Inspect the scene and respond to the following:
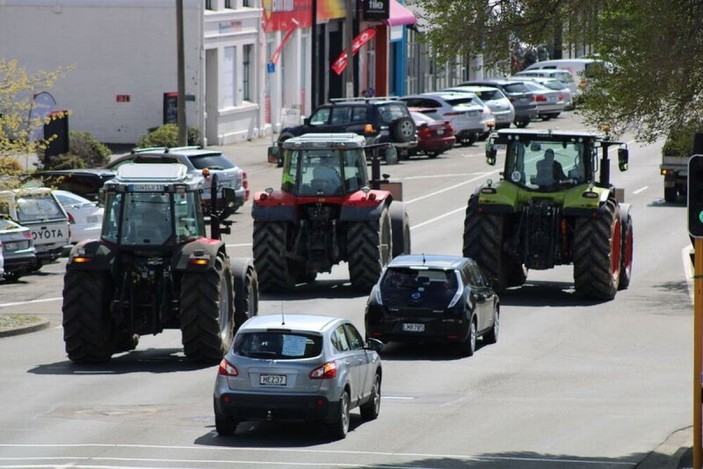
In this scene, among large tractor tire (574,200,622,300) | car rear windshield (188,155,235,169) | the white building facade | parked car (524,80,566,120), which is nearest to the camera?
large tractor tire (574,200,622,300)

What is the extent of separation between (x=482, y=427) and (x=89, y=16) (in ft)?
125

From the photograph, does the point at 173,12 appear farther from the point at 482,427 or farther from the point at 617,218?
the point at 482,427

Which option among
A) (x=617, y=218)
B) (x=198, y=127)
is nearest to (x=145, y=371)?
(x=617, y=218)

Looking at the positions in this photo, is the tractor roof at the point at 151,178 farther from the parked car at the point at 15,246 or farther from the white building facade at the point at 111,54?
the white building facade at the point at 111,54

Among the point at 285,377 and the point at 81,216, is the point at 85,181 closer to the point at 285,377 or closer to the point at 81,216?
the point at 81,216

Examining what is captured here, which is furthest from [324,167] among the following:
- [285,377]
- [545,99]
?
[545,99]

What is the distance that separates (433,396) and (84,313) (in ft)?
17.0

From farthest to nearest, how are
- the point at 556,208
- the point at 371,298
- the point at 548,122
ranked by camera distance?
the point at 548,122 < the point at 556,208 < the point at 371,298

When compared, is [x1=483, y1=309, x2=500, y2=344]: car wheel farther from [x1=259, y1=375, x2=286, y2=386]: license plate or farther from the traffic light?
the traffic light

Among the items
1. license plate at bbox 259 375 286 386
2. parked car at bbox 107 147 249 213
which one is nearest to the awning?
parked car at bbox 107 147 249 213

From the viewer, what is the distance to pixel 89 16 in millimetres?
55438

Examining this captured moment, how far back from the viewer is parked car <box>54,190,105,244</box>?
116ft

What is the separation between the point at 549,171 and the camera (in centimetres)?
3091

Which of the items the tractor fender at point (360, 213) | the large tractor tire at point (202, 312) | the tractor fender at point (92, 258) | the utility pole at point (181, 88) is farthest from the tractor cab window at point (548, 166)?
A: the utility pole at point (181, 88)
